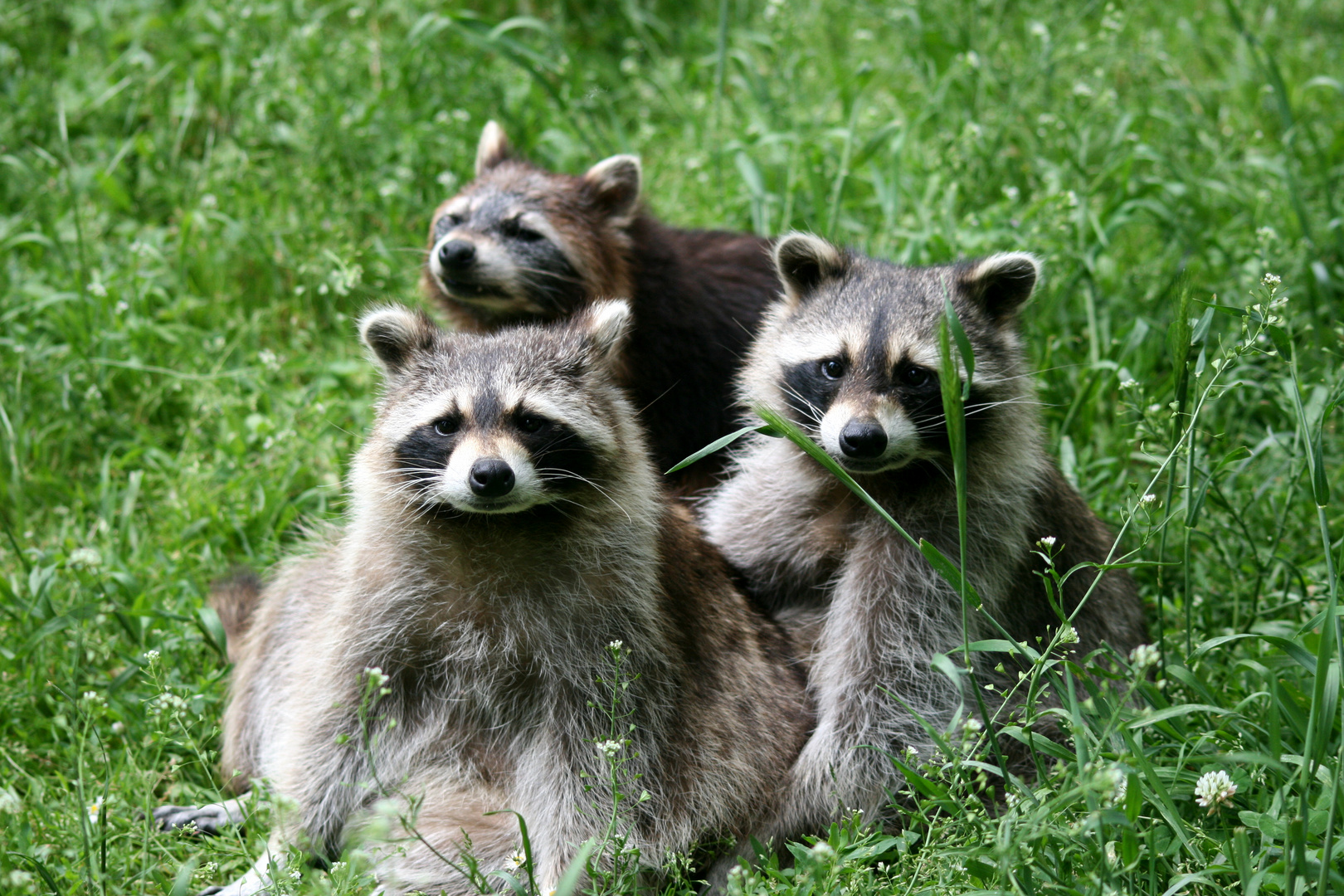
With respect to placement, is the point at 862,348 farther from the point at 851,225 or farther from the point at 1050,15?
the point at 1050,15

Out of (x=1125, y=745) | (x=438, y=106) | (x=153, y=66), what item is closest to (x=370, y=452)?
(x=1125, y=745)

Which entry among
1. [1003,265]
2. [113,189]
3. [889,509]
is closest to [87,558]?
[889,509]

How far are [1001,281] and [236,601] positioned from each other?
277cm

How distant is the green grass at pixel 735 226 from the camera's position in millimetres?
2982

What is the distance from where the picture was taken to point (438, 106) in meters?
6.20

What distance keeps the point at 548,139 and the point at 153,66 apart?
6.96 feet

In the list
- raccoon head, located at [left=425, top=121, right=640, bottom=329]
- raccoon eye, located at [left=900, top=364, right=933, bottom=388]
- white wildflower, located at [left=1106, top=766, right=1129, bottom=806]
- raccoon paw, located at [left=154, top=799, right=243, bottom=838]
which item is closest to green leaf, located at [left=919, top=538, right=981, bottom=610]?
white wildflower, located at [left=1106, top=766, right=1129, bottom=806]

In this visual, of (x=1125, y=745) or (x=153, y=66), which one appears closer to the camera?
(x=1125, y=745)

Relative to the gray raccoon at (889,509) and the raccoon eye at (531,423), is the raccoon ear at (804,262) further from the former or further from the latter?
the raccoon eye at (531,423)

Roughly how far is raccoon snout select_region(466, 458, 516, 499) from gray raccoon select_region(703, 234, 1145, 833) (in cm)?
96

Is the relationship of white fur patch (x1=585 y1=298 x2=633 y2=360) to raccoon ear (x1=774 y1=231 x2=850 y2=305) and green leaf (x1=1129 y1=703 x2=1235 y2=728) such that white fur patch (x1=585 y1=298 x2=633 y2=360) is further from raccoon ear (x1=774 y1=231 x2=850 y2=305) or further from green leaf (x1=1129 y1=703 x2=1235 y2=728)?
green leaf (x1=1129 y1=703 x2=1235 y2=728)

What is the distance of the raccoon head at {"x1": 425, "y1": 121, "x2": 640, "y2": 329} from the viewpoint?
4.80 m

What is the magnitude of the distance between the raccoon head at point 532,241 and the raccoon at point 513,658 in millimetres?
1372

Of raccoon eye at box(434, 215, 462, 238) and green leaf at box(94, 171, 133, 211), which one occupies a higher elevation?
raccoon eye at box(434, 215, 462, 238)
